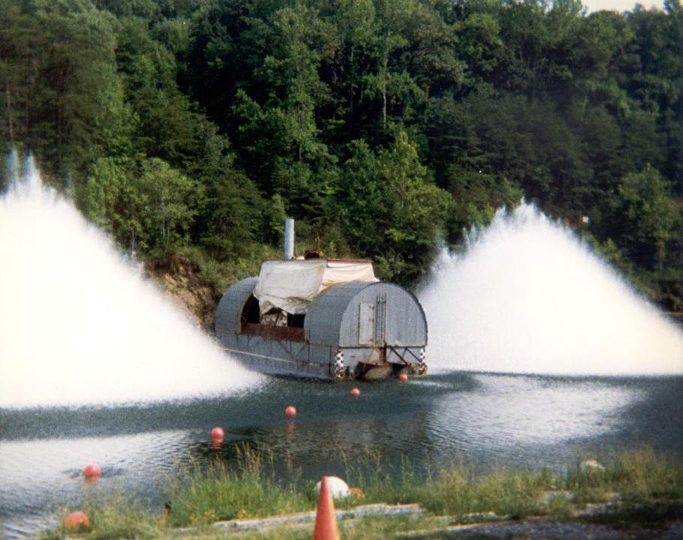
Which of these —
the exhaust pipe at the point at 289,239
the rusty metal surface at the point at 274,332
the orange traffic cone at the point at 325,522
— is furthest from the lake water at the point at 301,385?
the exhaust pipe at the point at 289,239

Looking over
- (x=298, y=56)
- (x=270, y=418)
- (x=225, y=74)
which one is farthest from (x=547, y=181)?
(x=270, y=418)

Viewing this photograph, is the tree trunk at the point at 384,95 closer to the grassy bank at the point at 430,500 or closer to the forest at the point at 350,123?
the forest at the point at 350,123

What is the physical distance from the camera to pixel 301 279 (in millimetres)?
47000

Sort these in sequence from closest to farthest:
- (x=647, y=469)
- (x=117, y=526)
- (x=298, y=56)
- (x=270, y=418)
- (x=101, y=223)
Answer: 1. (x=117, y=526)
2. (x=647, y=469)
3. (x=270, y=418)
4. (x=101, y=223)
5. (x=298, y=56)

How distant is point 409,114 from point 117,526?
9848 centimetres

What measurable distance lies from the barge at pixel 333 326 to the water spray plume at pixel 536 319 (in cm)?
492

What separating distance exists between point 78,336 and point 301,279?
11786 mm

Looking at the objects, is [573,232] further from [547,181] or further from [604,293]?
[604,293]

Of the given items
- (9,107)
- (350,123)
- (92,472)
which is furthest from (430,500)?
(350,123)

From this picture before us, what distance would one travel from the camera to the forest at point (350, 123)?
7762 cm

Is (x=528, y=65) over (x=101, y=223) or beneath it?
over

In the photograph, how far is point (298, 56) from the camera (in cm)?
10188

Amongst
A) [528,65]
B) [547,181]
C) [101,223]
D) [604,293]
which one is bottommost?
[604,293]

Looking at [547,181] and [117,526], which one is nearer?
[117,526]
